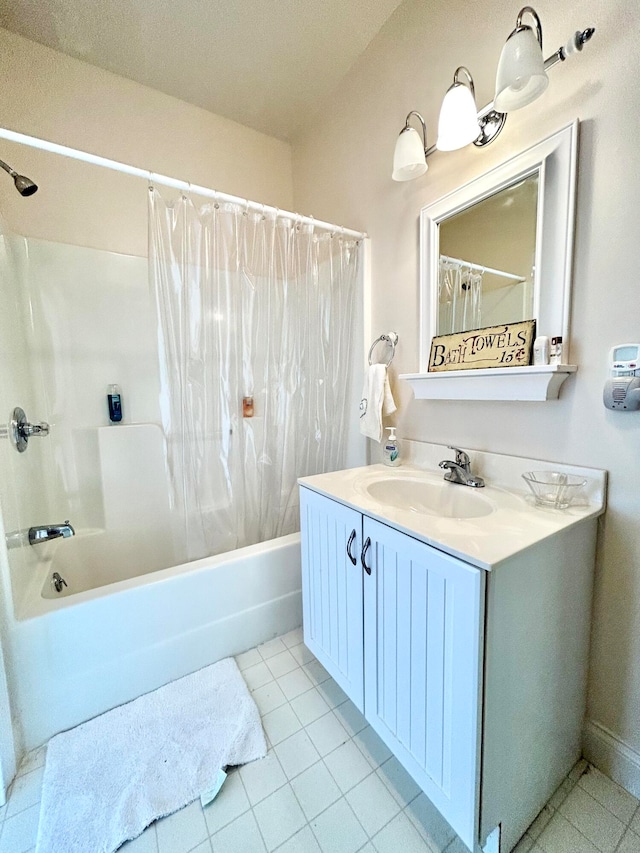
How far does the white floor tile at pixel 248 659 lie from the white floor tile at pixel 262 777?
1.25 feet

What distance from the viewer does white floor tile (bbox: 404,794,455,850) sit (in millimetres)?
861

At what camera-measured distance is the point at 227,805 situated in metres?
0.94

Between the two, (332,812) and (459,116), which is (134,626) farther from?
(459,116)

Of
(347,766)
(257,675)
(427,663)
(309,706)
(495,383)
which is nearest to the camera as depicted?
(427,663)

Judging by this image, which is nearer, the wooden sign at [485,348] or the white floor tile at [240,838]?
the white floor tile at [240,838]

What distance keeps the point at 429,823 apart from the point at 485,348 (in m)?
1.40

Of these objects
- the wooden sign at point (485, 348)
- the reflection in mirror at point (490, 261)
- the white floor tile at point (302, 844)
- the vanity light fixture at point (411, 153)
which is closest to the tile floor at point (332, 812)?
the white floor tile at point (302, 844)

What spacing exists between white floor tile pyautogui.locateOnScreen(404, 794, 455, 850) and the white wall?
54 centimetres

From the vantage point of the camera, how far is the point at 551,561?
82cm

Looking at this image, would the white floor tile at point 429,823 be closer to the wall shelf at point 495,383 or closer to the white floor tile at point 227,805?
the white floor tile at point 227,805

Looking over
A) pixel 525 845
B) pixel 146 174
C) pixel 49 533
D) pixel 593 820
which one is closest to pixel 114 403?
pixel 49 533

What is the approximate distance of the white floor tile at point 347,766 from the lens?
100cm

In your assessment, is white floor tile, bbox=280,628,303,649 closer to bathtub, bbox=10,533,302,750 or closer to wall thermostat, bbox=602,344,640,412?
bathtub, bbox=10,533,302,750

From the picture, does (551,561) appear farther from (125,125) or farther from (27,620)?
(125,125)
